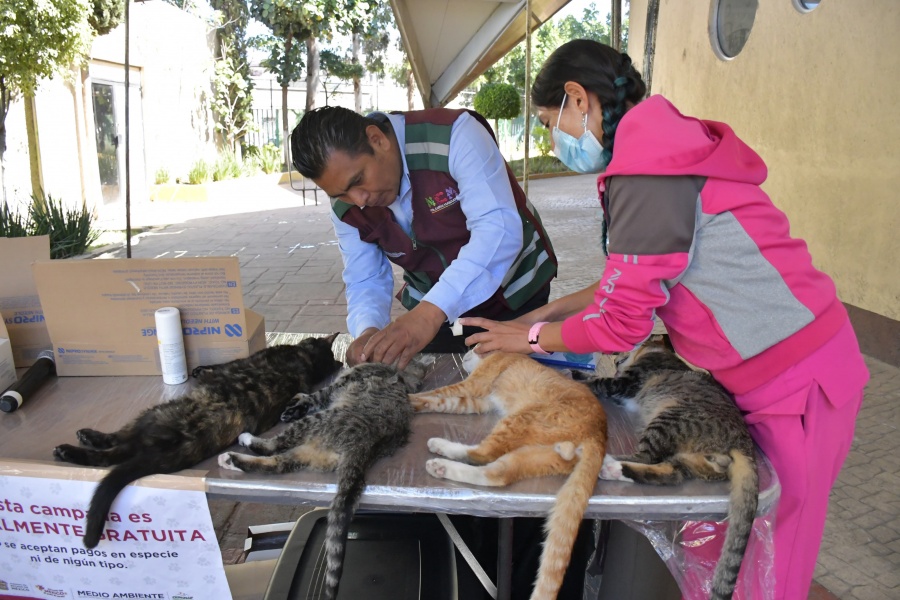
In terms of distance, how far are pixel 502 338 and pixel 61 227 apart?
906 centimetres

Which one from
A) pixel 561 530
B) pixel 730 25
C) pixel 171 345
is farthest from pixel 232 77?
pixel 561 530

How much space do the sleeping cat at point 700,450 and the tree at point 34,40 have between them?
8190 millimetres

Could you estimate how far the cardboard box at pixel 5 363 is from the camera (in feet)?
7.70

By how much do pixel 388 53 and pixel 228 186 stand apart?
695 inches

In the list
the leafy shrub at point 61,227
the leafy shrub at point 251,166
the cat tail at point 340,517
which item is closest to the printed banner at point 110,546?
the cat tail at point 340,517

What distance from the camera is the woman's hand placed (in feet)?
7.14

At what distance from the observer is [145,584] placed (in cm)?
192

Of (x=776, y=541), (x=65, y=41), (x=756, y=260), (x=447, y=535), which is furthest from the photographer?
(x=65, y=41)

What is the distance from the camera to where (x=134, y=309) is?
242cm

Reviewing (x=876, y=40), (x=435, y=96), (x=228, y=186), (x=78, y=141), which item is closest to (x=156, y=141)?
(x=228, y=186)

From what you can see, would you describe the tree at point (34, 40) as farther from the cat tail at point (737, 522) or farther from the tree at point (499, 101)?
the tree at point (499, 101)

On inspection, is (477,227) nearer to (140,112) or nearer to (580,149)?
(580,149)

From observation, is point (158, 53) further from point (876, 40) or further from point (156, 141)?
point (876, 40)

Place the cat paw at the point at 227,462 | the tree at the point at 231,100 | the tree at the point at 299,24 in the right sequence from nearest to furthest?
the cat paw at the point at 227,462
the tree at the point at 231,100
the tree at the point at 299,24
